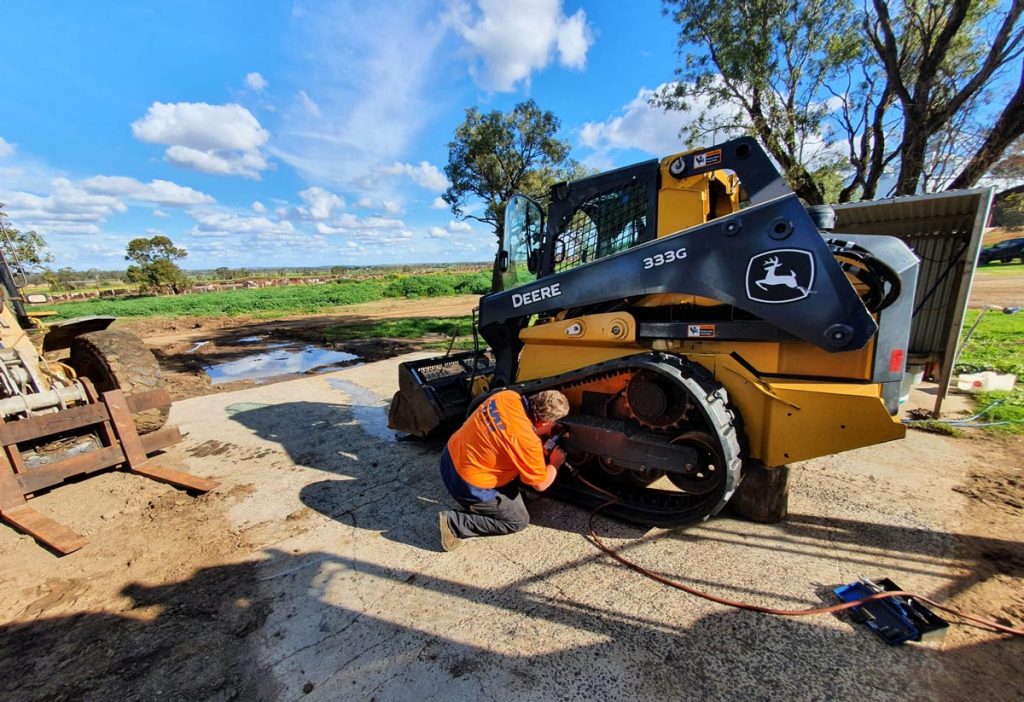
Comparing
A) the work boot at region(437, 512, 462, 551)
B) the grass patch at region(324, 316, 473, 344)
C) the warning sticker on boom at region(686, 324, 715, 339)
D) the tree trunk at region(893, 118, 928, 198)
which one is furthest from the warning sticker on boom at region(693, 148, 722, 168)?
the grass patch at region(324, 316, 473, 344)

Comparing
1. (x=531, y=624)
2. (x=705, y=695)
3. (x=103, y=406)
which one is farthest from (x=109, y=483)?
(x=705, y=695)

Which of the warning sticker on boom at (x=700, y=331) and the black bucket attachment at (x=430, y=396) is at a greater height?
the warning sticker on boom at (x=700, y=331)

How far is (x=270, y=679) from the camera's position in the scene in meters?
2.02

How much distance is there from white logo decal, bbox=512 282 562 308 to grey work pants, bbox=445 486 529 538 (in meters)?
1.47

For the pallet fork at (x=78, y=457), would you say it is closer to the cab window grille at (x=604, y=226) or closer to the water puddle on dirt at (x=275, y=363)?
the cab window grille at (x=604, y=226)

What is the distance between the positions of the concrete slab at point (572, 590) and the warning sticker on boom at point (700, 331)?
1.37 meters

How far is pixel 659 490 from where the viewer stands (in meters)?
3.41

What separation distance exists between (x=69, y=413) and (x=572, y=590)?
4495 millimetres

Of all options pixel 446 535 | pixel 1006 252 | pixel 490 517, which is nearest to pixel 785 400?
pixel 490 517

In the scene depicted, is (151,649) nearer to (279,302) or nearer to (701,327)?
(701,327)

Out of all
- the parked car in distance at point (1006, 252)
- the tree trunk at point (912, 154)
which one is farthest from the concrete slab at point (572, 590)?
the parked car in distance at point (1006, 252)

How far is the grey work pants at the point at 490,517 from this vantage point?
295 cm

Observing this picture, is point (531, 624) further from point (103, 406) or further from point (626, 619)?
point (103, 406)

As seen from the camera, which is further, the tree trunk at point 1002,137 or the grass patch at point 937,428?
the tree trunk at point 1002,137
